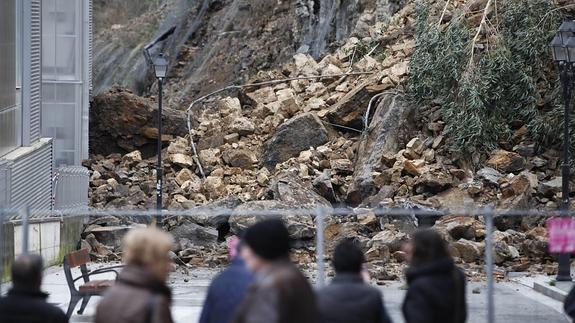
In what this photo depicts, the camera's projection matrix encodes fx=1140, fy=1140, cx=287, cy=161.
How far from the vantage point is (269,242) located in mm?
6398

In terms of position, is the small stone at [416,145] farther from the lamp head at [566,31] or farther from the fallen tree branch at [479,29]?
the lamp head at [566,31]

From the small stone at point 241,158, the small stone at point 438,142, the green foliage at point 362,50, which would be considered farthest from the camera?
the green foliage at point 362,50

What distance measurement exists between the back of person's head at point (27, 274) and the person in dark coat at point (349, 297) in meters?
1.80

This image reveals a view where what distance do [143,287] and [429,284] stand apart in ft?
6.90

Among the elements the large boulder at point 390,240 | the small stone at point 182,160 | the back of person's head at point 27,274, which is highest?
the small stone at point 182,160

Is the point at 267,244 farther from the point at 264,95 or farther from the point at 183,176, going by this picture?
the point at 264,95

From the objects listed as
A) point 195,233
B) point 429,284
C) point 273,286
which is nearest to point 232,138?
point 195,233

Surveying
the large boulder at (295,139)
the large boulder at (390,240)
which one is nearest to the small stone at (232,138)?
the large boulder at (295,139)

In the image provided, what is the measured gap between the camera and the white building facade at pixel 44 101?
2411 cm

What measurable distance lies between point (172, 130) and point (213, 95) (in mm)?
4957

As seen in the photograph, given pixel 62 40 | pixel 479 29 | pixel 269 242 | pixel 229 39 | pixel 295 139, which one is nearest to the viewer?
pixel 269 242

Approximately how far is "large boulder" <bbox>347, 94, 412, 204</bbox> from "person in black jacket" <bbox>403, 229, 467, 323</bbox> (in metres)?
22.1

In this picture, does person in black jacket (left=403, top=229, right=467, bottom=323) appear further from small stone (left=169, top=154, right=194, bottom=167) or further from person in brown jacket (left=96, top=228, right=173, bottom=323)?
small stone (left=169, top=154, right=194, bottom=167)

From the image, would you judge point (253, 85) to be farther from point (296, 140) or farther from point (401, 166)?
point (401, 166)
